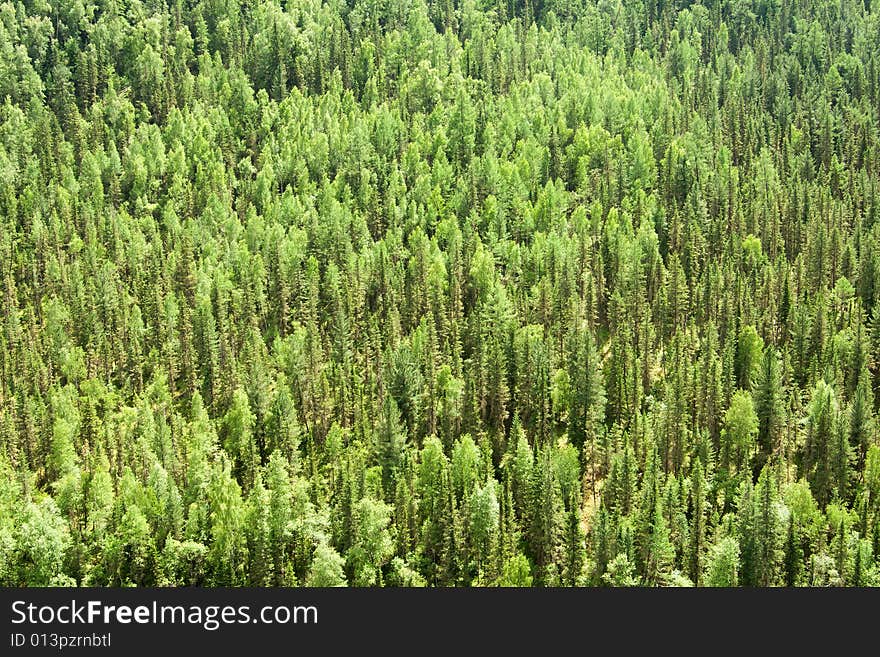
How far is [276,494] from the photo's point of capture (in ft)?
482

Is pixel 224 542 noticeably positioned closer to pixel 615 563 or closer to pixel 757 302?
pixel 615 563

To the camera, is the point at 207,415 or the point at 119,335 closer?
the point at 207,415

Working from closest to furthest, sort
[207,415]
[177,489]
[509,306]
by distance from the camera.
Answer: [177,489] < [207,415] < [509,306]

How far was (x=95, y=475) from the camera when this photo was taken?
505 ft

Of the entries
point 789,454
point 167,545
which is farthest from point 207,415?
point 789,454

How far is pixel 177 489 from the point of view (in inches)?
5886

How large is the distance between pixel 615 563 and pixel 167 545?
5240 cm

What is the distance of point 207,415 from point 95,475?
24.6m

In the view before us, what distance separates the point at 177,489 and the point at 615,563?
55325 millimetres

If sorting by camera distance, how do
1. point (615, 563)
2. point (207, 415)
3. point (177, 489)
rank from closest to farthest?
1. point (615, 563)
2. point (177, 489)
3. point (207, 415)

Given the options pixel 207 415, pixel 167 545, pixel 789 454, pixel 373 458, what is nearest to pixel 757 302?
pixel 789 454

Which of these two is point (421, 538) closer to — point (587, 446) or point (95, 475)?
point (587, 446)

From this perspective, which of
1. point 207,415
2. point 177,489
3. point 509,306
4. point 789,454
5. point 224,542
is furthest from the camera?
point 509,306

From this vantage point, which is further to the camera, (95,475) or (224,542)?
(95,475)
